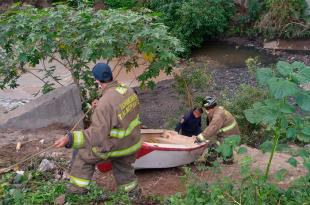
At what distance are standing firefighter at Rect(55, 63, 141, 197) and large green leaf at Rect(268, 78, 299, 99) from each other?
6.89ft

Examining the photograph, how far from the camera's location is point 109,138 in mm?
5438

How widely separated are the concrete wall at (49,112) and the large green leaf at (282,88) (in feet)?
16.9

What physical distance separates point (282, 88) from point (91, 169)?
2.78 meters

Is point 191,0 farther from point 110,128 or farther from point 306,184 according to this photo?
point 306,184

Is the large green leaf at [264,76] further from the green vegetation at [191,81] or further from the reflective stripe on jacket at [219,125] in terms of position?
the green vegetation at [191,81]

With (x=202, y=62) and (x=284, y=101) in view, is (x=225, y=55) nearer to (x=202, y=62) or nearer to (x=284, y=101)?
(x=202, y=62)

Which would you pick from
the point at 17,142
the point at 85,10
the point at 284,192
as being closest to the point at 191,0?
the point at 85,10

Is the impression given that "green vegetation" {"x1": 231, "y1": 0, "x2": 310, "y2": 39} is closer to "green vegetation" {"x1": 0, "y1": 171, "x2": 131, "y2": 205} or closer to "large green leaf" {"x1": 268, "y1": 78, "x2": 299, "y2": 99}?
"green vegetation" {"x1": 0, "y1": 171, "x2": 131, "y2": 205}

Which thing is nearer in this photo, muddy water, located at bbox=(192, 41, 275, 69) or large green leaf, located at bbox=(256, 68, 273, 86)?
large green leaf, located at bbox=(256, 68, 273, 86)

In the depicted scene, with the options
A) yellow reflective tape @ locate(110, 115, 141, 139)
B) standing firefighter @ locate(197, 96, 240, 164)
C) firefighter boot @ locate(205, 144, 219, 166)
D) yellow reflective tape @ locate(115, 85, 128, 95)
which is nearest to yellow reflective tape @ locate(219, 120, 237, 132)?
standing firefighter @ locate(197, 96, 240, 164)

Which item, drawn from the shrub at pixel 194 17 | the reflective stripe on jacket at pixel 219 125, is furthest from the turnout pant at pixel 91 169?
the shrub at pixel 194 17

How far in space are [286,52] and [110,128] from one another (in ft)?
38.8

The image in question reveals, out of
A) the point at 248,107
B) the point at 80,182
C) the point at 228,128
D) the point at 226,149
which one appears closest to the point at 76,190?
the point at 80,182

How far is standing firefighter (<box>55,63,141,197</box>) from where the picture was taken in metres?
5.26
